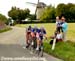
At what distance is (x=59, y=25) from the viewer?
22.6 meters

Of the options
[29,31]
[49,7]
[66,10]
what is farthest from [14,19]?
[29,31]

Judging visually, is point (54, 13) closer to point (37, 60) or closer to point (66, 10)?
point (66, 10)

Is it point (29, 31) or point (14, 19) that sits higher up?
point (29, 31)

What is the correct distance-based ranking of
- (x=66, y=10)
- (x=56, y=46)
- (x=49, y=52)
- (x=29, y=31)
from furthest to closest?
(x=66, y=10), (x=29, y=31), (x=56, y=46), (x=49, y=52)

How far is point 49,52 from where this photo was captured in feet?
65.2

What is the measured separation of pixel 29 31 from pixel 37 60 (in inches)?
303

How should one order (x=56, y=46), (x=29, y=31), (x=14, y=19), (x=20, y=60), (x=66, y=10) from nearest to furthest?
1. (x=20, y=60)
2. (x=56, y=46)
3. (x=29, y=31)
4. (x=66, y=10)
5. (x=14, y=19)

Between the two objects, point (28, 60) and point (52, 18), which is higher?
point (28, 60)

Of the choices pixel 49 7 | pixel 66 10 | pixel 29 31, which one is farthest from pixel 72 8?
pixel 29 31

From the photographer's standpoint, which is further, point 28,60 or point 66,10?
point 66,10

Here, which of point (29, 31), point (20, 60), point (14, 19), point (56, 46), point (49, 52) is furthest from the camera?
point (14, 19)

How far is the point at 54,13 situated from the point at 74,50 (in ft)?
416

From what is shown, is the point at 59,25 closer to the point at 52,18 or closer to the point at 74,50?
the point at 74,50

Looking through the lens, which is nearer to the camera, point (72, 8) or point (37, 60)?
point (37, 60)
